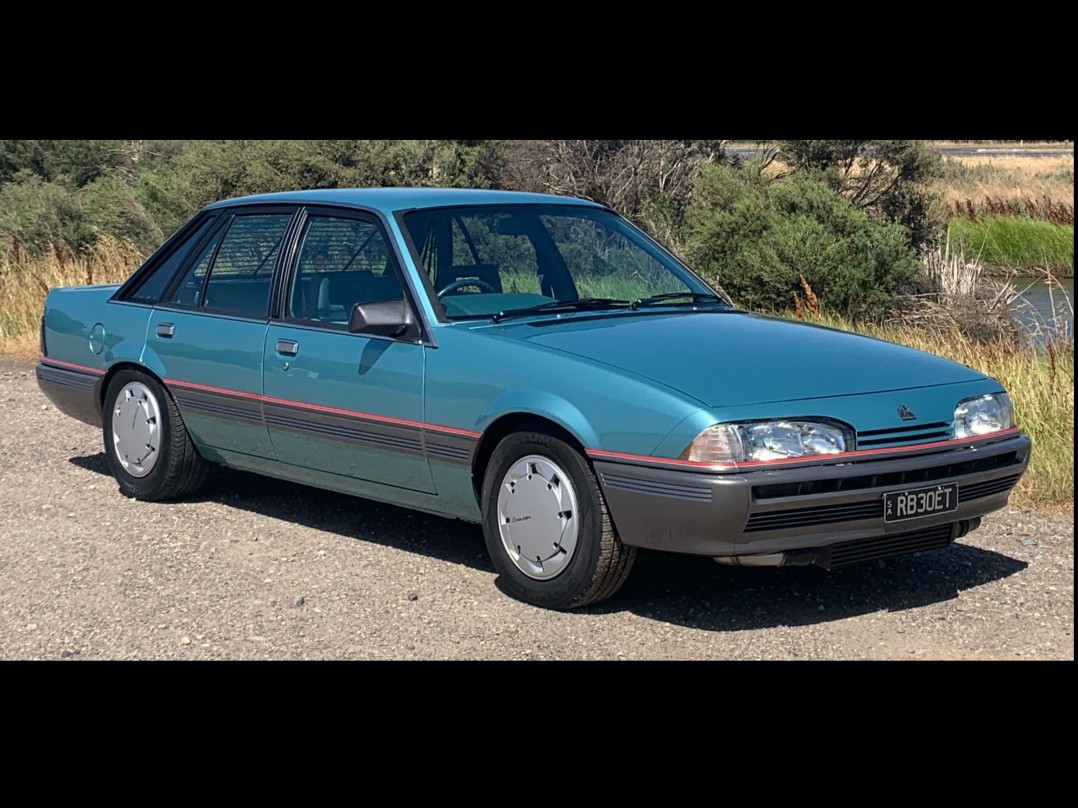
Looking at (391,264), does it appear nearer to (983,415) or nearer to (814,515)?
(814,515)

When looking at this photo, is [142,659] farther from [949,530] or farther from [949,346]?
[949,346]

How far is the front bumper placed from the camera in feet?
17.1

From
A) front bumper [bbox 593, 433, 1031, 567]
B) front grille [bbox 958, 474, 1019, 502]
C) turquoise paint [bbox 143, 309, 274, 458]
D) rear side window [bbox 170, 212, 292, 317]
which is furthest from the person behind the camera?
rear side window [bbox 170, 212, 292, 317]

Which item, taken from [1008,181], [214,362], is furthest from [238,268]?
[1008,181]

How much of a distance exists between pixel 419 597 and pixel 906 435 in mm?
2010

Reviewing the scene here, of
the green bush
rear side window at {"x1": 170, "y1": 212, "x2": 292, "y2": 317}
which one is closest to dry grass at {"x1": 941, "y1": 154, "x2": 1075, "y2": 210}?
the green bush

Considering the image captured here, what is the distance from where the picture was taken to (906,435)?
18.1 ft

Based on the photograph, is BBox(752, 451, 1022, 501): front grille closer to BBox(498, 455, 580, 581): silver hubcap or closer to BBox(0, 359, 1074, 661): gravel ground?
BBox(0, 359, 1074, 661): gravel ground

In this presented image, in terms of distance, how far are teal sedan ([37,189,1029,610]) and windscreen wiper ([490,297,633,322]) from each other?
2 cm

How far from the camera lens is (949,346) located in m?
11.1

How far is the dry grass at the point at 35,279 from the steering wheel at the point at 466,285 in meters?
8.23

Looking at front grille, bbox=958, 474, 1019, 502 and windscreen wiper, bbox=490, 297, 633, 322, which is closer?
front grille, bbox=958, 474, 1019, 502

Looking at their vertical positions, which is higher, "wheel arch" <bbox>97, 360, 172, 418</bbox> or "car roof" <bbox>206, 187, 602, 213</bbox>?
"car roof" <bbox>206, 187, 602, 213</bbox>

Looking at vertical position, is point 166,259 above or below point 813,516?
above
